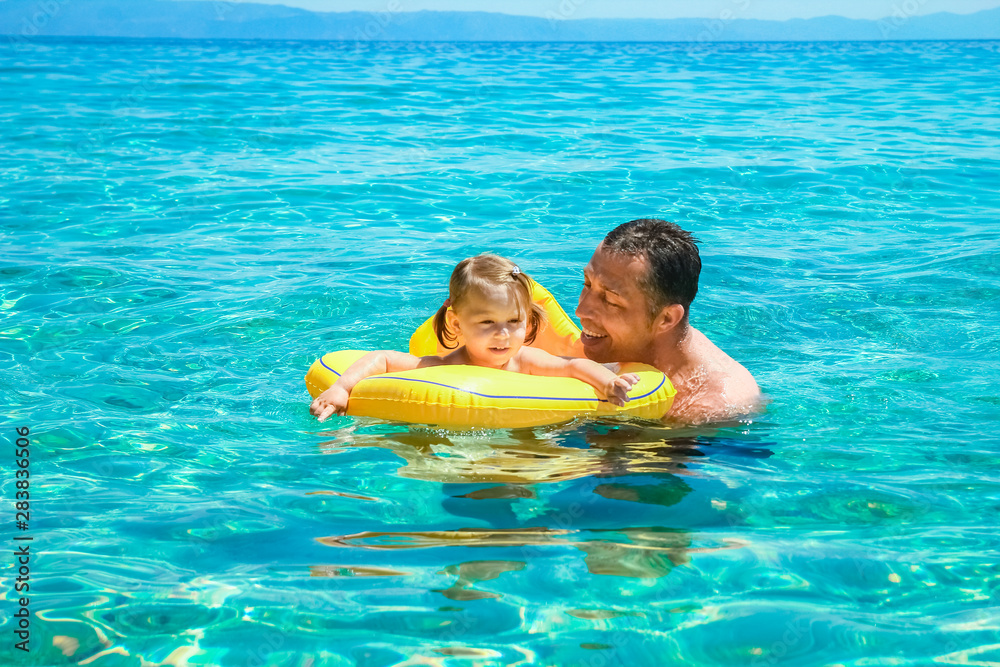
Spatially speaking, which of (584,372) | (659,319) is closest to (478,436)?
(584,372)

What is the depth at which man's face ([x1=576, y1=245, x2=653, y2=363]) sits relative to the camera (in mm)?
Answer: 3934

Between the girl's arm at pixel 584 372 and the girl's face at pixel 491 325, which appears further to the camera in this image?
the girl's face at pixel 491 325

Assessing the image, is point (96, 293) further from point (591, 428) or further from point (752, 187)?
point (752, 187)

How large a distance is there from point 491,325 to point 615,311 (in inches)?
21.4

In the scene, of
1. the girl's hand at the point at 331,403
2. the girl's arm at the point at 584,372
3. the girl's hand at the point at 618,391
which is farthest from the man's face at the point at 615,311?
the girl's hand at the point at 331,403

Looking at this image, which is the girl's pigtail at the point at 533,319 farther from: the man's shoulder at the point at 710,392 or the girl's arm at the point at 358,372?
the man's shoulder at the point at 710,392

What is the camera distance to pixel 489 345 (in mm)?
3959

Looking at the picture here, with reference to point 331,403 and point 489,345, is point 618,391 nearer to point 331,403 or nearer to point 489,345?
point 489,345

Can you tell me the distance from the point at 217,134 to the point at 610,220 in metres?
7.44

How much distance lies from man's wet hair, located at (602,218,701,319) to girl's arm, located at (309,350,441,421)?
0.95 m

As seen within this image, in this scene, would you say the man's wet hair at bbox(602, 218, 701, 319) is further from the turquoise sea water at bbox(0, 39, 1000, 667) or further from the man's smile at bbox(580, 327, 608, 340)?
the turquoise sea water at bbox(0, 39, 1000, 667)

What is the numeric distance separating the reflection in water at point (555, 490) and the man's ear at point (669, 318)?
428mm

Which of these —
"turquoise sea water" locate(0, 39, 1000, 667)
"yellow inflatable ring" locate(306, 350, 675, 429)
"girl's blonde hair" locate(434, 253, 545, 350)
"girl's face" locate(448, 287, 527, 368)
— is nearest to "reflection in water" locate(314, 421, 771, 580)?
"turquoise sea water" locate(0, 39, 1000, 667)

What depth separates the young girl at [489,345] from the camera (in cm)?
384
